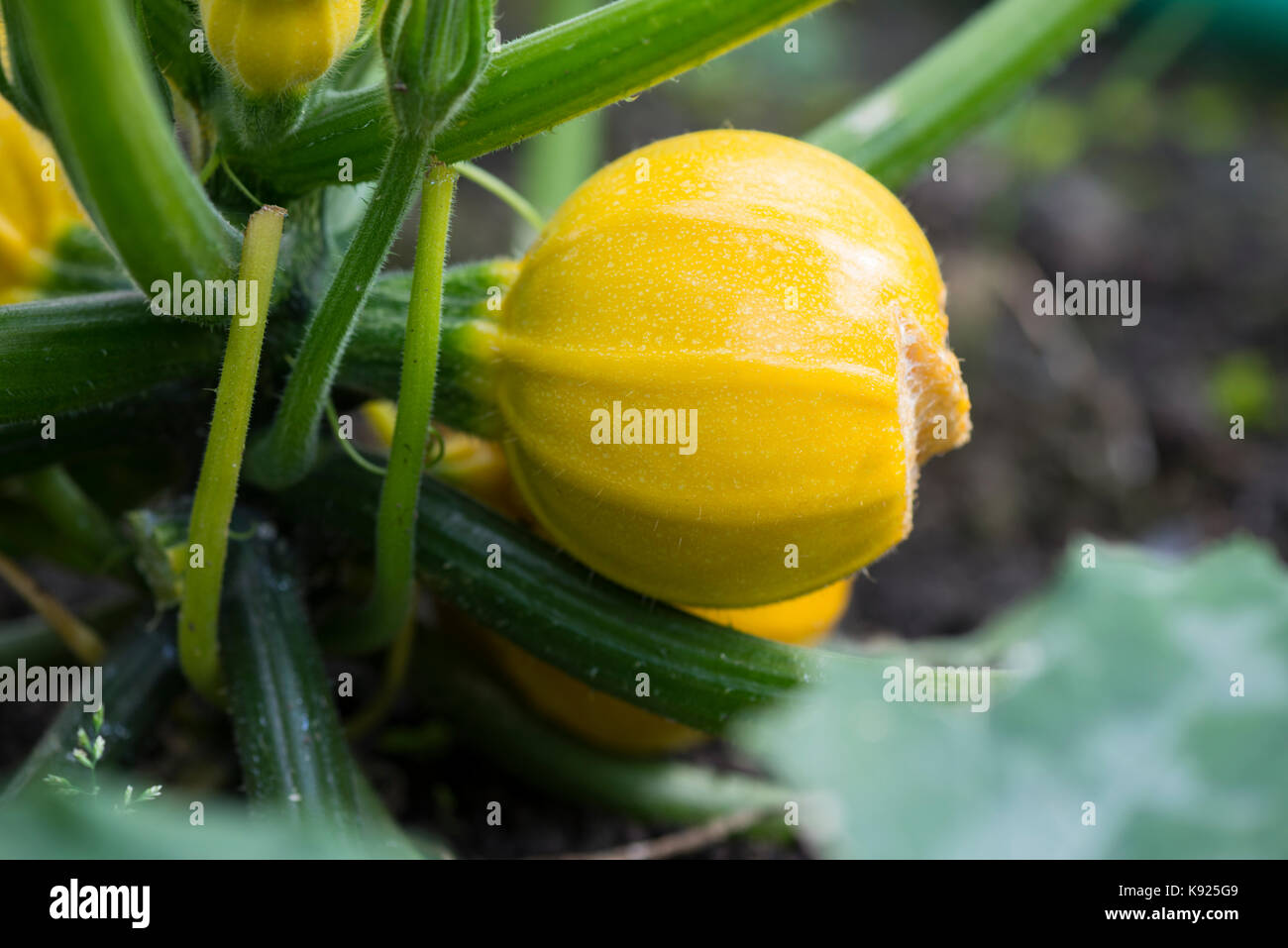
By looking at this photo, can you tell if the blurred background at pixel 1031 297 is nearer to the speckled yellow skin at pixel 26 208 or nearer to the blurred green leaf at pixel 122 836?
the speckled yellow skin at pixel 26 208

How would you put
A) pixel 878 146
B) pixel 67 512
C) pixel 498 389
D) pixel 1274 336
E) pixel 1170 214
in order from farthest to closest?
pixel 1170 214
pixel 1274 336
pixel 878 146
pixel 67 512
pixel 498 389

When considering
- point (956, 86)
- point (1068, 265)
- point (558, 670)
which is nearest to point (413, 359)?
point (558, 670)

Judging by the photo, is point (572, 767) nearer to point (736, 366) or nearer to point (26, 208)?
point (736, 366)

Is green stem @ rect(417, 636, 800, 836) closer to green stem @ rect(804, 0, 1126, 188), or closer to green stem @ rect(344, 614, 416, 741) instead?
Result: green stem @ rect(344, 614, 416, 741)

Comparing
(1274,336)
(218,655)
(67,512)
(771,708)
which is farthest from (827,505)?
(1274,336)
